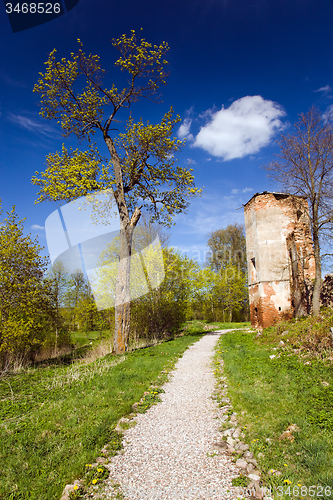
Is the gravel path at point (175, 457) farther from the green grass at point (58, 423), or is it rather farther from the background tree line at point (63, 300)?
the background tree line at point (63, 300)

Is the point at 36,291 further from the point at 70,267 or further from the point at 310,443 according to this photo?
the point at 310,443

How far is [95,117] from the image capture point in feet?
44.1

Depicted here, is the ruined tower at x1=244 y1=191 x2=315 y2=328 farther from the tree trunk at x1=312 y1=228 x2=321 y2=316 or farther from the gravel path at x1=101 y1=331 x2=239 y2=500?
the gravel path at x1=101 y1=331 x2=239 y2=500

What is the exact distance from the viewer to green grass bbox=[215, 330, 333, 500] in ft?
10.2

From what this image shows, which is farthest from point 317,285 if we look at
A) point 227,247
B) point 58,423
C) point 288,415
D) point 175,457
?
point 227,247

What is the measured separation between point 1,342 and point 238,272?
27.0 m

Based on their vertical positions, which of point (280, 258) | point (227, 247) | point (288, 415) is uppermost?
point (227, 247)

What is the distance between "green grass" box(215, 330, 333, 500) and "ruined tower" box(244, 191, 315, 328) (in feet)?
24.4

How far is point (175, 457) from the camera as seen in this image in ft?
12.5

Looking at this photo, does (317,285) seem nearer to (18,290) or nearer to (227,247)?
(18,290)

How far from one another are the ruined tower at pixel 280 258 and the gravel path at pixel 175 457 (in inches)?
414

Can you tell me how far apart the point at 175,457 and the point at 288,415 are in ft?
7.01

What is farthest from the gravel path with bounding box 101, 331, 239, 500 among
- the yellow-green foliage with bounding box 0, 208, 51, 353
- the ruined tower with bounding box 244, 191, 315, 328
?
the ruined tower with bounding box 244, 191, 315, 328

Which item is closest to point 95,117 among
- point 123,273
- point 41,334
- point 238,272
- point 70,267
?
point 123,273
